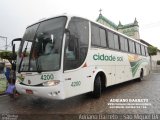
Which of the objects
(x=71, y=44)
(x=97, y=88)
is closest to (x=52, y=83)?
(x=71, y=44)

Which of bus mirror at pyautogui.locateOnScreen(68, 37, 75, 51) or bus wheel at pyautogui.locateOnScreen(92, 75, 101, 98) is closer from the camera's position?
bus mirror at pyautogui.locateOnScreen(68, 37, 75, 51)

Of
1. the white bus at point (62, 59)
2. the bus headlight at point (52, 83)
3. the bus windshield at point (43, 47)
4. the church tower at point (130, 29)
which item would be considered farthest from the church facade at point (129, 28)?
the bus headlight at point (52, 83)

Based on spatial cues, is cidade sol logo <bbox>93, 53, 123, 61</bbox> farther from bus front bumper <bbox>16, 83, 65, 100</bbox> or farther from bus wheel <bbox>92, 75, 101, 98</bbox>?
bus front bumper <bbox>16, 83, 65, 100</bbox>

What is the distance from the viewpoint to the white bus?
18.8ft

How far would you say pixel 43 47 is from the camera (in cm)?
614

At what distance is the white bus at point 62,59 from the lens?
18.8 ft

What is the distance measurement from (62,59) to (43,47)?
88 centimetres

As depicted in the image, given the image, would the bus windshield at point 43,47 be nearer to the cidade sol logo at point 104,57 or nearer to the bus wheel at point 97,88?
the cidade sol logo at point 104,57

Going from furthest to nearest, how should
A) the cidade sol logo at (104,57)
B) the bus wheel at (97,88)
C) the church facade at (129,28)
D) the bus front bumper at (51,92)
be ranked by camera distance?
the church facade at (129,28)
the cidade sol logo at (104,57)
the bus wheel at (97,88)
the bus front bumper at (51,92)

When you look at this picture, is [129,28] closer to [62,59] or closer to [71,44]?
[71,44]

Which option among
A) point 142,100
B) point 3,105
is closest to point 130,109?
point 142,100

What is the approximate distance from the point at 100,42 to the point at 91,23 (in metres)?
0.98

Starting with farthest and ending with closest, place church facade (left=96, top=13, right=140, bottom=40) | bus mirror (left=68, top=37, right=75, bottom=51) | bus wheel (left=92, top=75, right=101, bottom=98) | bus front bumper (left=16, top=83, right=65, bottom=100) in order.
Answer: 1. church facade (left=96, top=13, right=140, bottom=40)
2. bus wheel (left=92, top=75, right=101, bottom=98)
3. bus mirror (left=68, top=37, right=75, bottom=51)
4. bus front bumper (left=16, top=83, right=65, bottom=100)

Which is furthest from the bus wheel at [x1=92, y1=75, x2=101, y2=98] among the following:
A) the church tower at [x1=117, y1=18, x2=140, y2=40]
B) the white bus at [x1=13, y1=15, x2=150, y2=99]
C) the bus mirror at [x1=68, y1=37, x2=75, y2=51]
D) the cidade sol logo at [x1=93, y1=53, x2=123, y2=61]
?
the church tower at [x1=117, y1=18, x2=140, y2=40]
